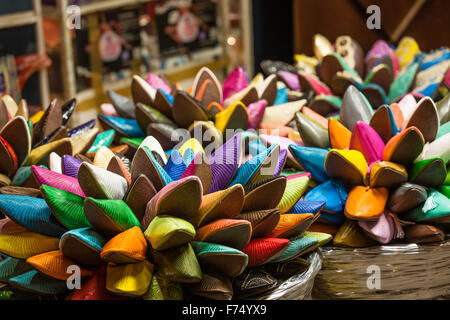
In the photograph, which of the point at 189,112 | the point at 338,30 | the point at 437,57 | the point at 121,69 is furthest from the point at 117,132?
the point at 338,30

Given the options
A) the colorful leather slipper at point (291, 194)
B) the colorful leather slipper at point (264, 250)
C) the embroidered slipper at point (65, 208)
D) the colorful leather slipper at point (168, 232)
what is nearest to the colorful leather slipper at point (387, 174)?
the colorful leather slipper at point (291, 194)

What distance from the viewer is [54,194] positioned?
706 millimetres

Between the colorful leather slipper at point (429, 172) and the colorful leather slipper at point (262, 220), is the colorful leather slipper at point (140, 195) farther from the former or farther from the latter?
the colorful leather slipper at point (429, 172)

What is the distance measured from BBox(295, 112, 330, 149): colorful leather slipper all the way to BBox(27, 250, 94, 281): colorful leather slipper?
0.47 metres

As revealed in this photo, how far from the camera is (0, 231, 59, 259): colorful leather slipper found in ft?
2.36

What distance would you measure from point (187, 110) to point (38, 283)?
46cm

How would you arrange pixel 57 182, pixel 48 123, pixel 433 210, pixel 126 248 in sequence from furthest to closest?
1. pixel 48 123
2. pixel 433 210
3. pixel 57 182
4. pixel 126 248

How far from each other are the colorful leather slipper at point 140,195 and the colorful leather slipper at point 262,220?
121 millimetres

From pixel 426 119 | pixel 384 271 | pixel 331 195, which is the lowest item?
pixel 384 271

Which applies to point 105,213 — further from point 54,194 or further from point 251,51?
point 251,51

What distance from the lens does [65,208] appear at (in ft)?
2.32

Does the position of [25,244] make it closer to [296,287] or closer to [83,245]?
[83,245]

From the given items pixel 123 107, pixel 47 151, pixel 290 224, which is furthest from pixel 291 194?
pixel 123 107

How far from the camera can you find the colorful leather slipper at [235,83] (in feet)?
3.99
